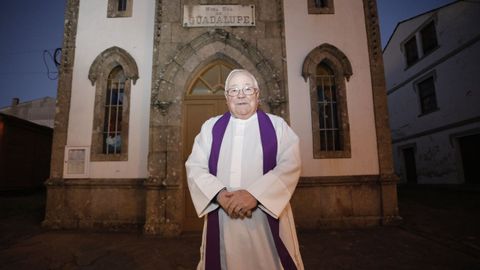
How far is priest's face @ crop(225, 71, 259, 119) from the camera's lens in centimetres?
204

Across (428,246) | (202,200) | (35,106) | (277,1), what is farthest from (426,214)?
(35,106)

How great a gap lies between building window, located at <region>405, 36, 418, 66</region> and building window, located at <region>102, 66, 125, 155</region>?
1552 centimetres

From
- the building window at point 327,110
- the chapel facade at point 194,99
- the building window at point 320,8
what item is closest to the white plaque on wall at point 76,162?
the chapel facade at point 194,99

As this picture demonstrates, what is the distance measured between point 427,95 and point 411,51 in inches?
119

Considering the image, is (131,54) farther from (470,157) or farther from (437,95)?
(437,95)

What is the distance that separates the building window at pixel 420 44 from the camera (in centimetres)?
1304

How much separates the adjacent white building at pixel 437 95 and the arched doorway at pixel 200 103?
11.4 meters

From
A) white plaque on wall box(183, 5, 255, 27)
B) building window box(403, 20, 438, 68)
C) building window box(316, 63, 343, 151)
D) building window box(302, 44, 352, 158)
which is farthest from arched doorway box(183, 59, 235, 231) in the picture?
building window box(403, 20, 438, 68)

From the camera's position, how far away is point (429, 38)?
1330 cm

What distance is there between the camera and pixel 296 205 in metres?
5.29

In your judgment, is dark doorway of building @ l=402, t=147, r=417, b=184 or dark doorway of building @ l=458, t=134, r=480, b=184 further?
dark doorway of building @ l=402, t=147, r=417, b=184

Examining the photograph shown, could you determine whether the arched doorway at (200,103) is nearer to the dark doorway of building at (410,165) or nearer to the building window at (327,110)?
the building window at (327,110)

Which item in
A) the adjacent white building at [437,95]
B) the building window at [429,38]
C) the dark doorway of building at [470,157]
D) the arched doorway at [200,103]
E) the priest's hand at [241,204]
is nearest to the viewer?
the priest's hand at [241,204]

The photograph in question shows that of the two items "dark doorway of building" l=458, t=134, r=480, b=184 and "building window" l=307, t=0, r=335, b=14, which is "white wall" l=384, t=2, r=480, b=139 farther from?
"building window" l=307, t=0, r=335, b=14
